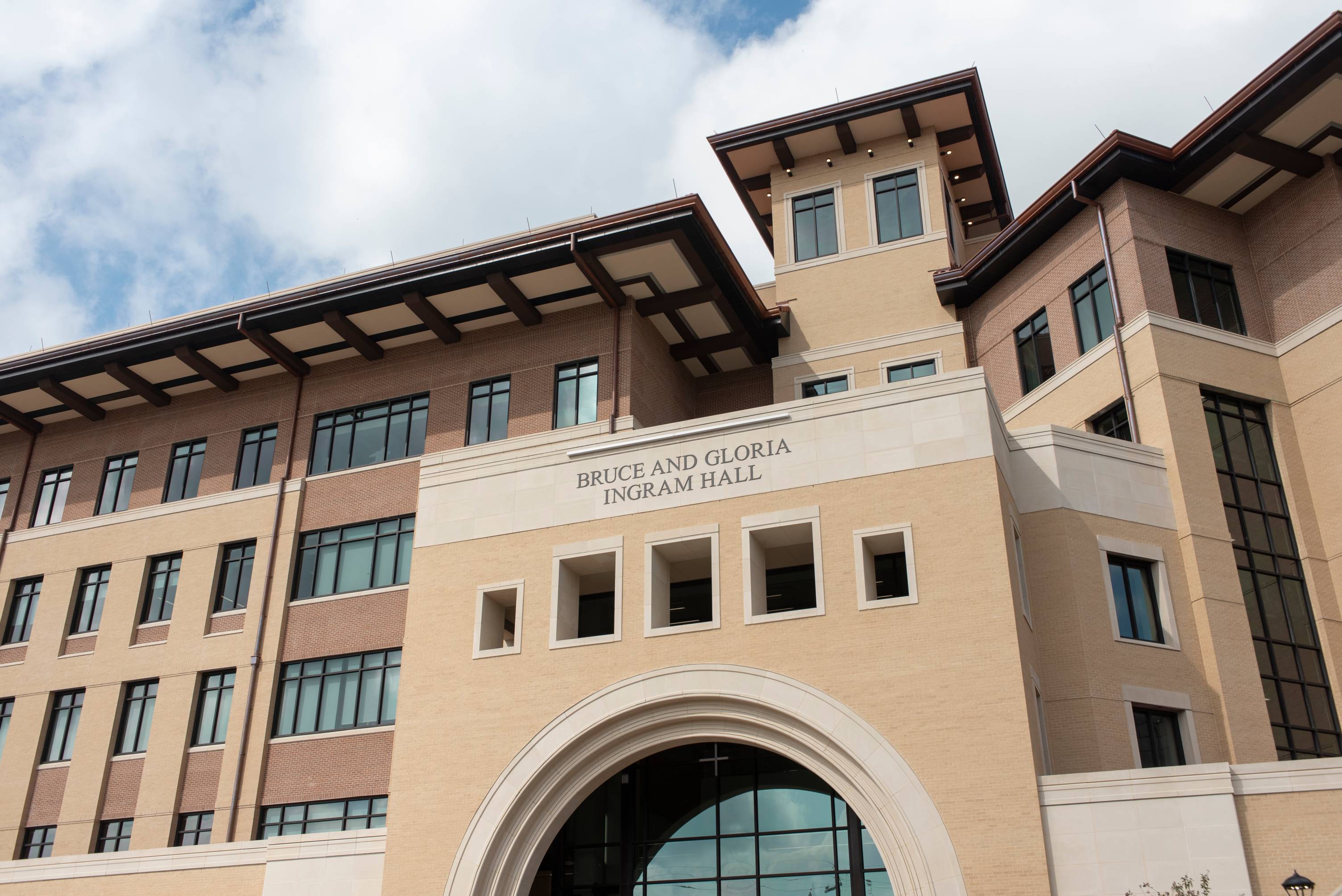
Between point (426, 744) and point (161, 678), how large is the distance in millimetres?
12146

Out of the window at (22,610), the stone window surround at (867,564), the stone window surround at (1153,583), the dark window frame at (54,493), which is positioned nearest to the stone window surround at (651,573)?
the stone window surround at (867,564)

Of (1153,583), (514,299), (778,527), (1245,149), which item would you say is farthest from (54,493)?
(1245,149)

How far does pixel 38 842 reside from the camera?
3284cm

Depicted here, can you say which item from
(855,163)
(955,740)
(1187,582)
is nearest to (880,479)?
(955,740)

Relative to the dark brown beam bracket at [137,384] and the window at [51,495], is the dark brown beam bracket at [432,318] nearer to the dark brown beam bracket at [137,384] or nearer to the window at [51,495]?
the dark brown beam bracket at [137,384]

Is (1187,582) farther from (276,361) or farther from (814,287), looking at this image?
(276,361)

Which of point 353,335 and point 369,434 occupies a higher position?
point 353,335

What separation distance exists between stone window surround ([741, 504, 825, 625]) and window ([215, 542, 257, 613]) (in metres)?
16.0

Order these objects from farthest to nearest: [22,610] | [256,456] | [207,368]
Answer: [22,610]
[256,456]
[207,368]

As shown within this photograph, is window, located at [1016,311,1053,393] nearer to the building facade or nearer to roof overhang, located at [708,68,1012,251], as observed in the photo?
the building facade

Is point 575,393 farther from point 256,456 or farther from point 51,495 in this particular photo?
point 51,495

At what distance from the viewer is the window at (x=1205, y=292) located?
28.7 metres

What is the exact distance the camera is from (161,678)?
33094 mm

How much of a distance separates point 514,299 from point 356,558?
26.5 ft
